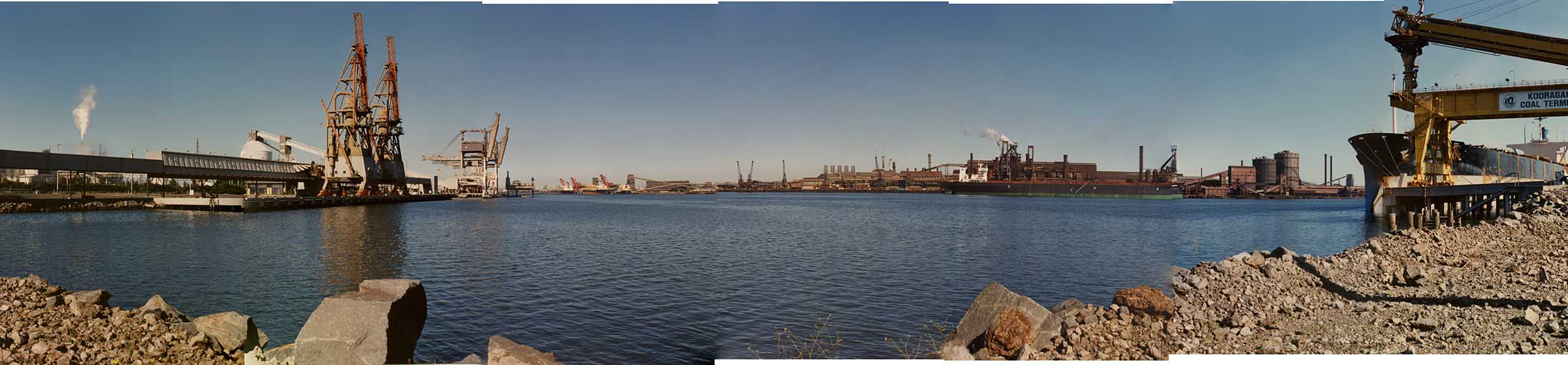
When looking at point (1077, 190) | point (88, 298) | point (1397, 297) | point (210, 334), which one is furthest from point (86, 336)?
point (1077, 190)

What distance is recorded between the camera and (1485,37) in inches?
442

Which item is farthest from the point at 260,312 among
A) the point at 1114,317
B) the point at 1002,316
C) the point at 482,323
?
the point at 1114,317

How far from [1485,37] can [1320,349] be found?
35.2 feet

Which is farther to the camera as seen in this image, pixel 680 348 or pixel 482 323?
pixel 482 323

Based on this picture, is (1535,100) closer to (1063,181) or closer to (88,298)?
(88,298)

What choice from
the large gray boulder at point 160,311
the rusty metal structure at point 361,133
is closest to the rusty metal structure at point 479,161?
the rusty metal structure at point 361,133

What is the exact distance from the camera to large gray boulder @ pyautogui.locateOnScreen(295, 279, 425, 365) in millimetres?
5211

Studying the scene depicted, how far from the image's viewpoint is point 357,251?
16.0m

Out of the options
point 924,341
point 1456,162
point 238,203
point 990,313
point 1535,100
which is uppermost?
point 1535,100

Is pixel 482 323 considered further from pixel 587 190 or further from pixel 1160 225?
pixel 587 190

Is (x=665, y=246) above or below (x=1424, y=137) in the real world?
below

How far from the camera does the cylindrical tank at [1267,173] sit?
47375 millimetres

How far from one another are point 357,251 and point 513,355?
13395 mm

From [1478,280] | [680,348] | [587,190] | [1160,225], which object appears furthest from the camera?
[587,190]
